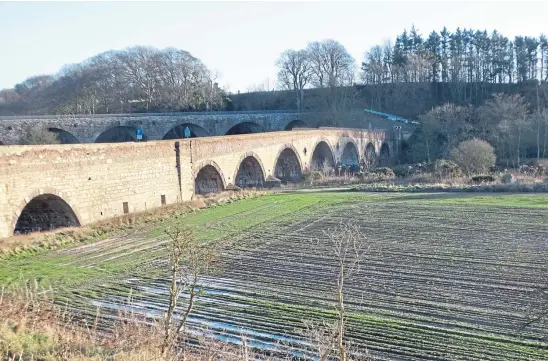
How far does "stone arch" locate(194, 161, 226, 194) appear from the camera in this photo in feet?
82.5

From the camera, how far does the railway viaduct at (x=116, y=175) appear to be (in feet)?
51.5

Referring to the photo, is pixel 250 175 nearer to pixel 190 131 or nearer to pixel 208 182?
pixel 208 182

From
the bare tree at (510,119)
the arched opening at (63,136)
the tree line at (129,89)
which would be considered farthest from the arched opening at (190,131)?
the bare tree at (510,119)

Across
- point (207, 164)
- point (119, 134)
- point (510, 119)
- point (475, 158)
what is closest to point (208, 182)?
point (207, 164)

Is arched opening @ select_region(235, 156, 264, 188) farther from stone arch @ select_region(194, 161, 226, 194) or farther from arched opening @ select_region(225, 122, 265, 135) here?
arched opening @ select_region(225, 122, 265, 135)

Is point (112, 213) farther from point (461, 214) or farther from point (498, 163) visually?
point (498, 163)

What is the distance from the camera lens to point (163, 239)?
55.9ft

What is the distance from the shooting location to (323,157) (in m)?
39.6

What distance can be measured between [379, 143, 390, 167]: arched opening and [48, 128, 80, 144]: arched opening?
82.2 feet

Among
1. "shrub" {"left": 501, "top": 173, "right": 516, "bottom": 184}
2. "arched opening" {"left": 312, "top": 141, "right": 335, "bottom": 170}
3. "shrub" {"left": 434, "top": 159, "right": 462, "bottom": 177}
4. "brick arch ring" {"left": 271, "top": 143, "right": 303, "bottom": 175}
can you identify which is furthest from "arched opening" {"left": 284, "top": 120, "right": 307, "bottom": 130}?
"shrub" {"left": 501, "top": 173, "right": 516, "bottom": 184}

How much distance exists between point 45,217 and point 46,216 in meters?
0.05

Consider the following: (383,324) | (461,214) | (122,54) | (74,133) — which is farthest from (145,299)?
(122,54)

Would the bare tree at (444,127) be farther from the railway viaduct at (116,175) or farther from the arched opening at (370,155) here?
the railway viaduct at (116,175)

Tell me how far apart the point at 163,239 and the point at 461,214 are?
11.0 m
